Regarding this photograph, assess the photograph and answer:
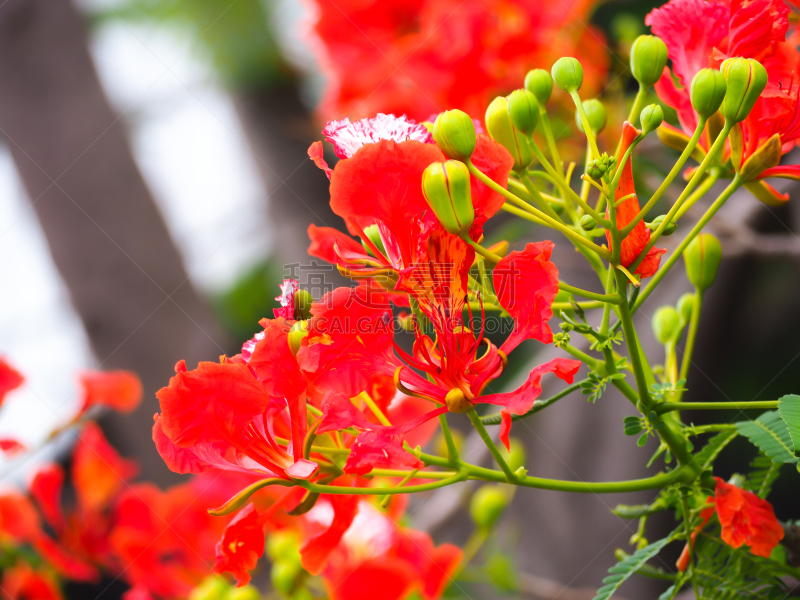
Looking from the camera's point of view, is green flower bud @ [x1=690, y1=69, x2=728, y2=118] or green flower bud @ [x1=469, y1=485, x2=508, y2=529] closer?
green flower bud @ [x1=690, y1=69, x2=728, y2=118]

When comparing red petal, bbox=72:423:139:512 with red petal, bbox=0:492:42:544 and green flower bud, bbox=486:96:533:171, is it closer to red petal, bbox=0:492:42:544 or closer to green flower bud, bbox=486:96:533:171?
red petal, bbox=0:492:42:544

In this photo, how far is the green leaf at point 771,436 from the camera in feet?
1.62

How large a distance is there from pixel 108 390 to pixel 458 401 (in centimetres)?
90

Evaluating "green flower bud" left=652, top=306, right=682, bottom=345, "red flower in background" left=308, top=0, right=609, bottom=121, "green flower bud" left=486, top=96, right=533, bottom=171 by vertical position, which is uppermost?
"red flower in background" left=308, top=0, right=609, bottom=121

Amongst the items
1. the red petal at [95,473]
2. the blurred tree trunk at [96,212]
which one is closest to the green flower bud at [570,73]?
the red petal at [95,473]

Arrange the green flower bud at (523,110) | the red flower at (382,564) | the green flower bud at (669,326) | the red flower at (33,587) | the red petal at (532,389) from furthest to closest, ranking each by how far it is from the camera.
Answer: the red flower at (33,587) → the red flower at (382,564) → the green flower bud at (669,326) → the green flower bud at (523,110) → the red petal at (532,389)

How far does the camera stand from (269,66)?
199 centimetres

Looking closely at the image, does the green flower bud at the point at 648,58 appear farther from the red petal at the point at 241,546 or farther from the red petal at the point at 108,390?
the red petal at the point at 108,390

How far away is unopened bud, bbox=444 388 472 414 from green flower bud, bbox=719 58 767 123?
30cm

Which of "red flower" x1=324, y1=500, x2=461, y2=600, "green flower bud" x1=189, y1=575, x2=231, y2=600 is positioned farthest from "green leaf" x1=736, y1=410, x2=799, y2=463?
"green flower bud" x1=189, y1=575, x2=231, y2=600

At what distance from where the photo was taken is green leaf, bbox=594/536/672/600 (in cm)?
52

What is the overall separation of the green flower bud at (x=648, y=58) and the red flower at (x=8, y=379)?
1.09 metres

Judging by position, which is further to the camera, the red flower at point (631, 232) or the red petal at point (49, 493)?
the red petal at point (49, 493)

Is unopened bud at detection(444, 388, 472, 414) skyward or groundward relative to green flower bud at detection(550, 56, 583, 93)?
groundward
